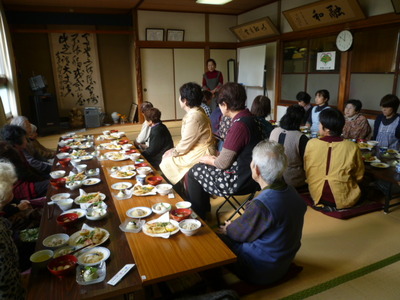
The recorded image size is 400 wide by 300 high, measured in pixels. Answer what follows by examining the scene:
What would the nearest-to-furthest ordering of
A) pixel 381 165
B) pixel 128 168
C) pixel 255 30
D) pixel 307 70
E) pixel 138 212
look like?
pixel 138 212 → pixel 128 168 → pixel 381 165 → pixel 307 70 → pixel 255 30

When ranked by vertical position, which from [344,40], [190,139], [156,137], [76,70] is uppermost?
[344,40]

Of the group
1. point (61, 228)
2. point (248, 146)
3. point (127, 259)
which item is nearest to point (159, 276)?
point (127, 259)

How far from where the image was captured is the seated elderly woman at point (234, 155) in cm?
219

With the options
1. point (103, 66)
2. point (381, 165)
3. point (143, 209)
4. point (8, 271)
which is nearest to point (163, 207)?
point (143, 209)

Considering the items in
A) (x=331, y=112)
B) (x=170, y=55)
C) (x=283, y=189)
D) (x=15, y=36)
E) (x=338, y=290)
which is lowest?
(x=338, y=290)

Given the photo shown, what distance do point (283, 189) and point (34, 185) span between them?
2.23 m

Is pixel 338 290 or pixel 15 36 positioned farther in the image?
pixel 15 36

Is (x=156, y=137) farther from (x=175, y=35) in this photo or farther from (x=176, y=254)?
(x=175, y=35)

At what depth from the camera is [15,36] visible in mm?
6461

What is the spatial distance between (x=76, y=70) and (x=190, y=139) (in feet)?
18.1

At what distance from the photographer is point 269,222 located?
150 cm

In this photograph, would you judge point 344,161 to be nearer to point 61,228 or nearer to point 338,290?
point 338,290

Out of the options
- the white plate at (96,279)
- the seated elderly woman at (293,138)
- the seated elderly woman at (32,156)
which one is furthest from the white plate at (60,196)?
the seated elderly woman at (293,138)

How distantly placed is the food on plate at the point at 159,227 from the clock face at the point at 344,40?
4456 millimetres
